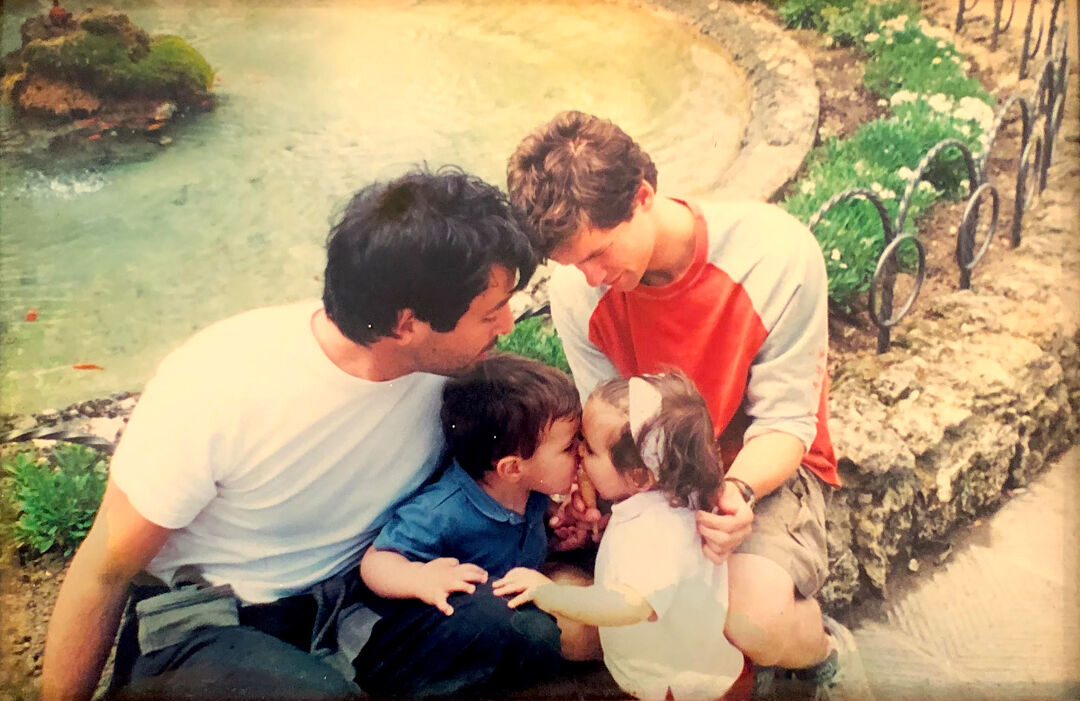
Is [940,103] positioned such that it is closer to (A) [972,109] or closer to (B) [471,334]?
Answer: (A) [972,109]

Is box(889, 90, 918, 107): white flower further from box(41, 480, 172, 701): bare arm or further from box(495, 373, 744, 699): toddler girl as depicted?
box(41, 480, 172, 701): bare arm

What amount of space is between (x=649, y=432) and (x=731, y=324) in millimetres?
342

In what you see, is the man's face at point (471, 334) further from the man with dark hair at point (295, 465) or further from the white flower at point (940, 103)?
the white flower at point (940, 103)

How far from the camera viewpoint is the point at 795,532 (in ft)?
7.56

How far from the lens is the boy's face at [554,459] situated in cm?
218

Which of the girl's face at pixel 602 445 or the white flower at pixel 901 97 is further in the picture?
the white flower at pixel 901 97

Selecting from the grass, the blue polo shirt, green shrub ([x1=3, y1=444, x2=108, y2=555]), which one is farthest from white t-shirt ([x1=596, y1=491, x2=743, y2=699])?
green shrub ([x1=3, y1=444, x2=108, y2=555])

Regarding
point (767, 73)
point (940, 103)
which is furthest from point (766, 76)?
point (940, 103)

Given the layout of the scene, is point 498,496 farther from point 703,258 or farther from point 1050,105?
point 1050,105

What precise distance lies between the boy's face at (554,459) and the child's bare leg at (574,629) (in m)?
0.23

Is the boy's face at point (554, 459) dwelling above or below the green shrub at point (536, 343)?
below

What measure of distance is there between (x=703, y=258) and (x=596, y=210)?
29 cm

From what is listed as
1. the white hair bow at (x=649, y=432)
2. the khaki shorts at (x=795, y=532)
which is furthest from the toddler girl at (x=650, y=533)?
the khaki shorts at (x=795, y=532)

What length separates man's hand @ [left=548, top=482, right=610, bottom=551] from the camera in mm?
2311
